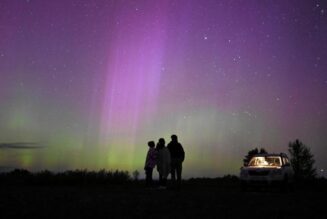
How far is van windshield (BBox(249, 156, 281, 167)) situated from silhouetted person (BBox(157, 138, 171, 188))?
14.4ft

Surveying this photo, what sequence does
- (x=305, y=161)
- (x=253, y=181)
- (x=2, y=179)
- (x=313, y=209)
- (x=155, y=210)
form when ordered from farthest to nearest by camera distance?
(x=305, y=161) < (x=2, y=179) < (x=253, y=181) < (x=313, y=209) < (x=155, y=210)

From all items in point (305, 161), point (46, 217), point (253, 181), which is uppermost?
point (305, 161)

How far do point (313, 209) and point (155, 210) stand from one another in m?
4.14

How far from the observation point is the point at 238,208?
12156mm

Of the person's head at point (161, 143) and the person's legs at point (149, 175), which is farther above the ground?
the person's head at point (161, 143)

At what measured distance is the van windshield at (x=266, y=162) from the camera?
23248 millimetres

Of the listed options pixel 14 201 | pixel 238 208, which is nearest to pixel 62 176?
pixel 14 201

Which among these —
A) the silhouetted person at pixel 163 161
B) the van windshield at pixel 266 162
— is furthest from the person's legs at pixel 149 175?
the van windshield at pixel 266 162

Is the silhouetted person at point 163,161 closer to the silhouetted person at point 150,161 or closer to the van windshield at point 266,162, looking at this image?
the silhouetted person at point 150,161

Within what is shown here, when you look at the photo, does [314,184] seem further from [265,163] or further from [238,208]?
[238,208]

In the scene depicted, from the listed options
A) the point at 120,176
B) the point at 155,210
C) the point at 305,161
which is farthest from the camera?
the point at 305,161

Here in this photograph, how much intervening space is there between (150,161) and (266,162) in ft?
18.9

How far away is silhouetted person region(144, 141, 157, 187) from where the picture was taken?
2264 cm

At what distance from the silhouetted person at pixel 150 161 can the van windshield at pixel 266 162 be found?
489cm
